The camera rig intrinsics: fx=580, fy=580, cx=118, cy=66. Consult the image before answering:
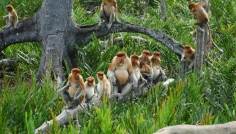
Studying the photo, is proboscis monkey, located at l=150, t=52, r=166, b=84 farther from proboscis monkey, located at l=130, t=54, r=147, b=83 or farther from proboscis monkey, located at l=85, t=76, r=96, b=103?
proboscis monkey, located at l=85, t=76, r=96, b=103

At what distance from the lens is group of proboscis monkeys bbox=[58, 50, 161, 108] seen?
6680 millimetres

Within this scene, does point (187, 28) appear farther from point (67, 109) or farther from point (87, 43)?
point (67, 109)

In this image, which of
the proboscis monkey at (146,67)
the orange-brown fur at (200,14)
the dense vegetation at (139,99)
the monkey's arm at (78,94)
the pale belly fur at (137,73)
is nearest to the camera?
the dense vegetation at (139,99)

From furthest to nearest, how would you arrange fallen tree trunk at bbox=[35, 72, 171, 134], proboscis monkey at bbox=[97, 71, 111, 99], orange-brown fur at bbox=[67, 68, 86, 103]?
proboscis monkey at bbox=[97, 71, 111, 99] → orange-brown fur at bbox=[67, 68, 86, 103] → fallen tree trunk at bbox=[35, 72, 171, 134]

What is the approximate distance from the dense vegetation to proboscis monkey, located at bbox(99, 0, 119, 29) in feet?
1.43

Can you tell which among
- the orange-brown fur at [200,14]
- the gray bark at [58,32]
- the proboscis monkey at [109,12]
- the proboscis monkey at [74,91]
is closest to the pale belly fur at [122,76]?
the proboscis monkey at [74,91]

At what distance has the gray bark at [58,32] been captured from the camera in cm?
922

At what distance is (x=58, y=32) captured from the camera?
932 centimetres

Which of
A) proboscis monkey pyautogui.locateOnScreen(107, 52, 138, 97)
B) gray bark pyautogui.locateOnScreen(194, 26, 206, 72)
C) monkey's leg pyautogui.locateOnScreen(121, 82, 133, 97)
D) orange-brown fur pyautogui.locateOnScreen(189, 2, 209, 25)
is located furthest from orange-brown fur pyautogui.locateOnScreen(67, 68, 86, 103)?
orange-brown fur pyautogui.locateOnScreen(189, 2, 209, 25)

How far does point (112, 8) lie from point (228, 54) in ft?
6.81

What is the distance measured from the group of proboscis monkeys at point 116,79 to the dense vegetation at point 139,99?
20 centimetres

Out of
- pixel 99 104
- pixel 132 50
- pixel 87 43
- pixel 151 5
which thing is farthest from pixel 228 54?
pixel 151 5

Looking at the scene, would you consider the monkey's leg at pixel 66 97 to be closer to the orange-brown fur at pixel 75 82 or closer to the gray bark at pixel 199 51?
the orange-brown fur at pixel 75 82

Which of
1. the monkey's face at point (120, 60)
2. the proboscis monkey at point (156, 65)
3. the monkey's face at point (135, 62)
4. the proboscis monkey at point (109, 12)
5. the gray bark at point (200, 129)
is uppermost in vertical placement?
the proboscis monkey at point (109, 12)
